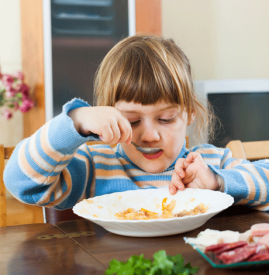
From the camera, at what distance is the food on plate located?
40cm

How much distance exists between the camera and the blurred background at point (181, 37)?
7.32ft

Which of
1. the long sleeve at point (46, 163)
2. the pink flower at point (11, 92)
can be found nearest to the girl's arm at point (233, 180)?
the long sleeve at point (46, 163)

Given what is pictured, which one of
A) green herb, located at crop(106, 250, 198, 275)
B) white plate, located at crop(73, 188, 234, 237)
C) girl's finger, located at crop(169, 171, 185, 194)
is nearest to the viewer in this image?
green herb, located at crop(106, 250, 198, 275)

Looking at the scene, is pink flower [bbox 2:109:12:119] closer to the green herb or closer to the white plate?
the white plate

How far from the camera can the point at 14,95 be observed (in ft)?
7.23

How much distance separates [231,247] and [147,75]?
580 millimetres

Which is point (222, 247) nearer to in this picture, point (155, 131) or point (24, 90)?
point (155, 131)

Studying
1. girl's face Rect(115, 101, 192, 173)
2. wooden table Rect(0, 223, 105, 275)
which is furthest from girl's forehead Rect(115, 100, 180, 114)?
wooden table Rect(0, 223, 105, 275)

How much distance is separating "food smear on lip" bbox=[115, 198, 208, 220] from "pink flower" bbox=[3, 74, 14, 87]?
167 cm

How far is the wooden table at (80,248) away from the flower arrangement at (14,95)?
1561mm

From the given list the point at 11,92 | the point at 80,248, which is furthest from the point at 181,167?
the point at 11,92

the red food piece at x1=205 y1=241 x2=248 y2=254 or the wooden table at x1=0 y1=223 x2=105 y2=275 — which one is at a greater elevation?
the red food piece at x1=205 y1=241 x2=248 y2=254

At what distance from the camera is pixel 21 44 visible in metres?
2.41

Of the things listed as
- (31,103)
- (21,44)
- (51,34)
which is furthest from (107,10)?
(31,103)
